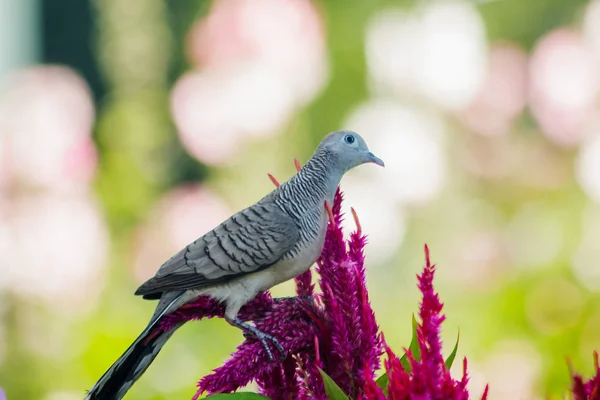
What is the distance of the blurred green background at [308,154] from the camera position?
2375mm

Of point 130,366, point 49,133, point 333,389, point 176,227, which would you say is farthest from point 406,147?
point 333,389

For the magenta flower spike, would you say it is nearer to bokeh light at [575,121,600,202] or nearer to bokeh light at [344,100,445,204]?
bokeh light at [575,121,600,202]

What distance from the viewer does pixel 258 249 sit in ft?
2.80

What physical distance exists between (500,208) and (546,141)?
0.26m

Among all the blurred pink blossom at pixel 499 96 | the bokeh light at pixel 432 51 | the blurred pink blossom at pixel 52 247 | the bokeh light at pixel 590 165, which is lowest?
the blurred pink blossom at pixel 52 247

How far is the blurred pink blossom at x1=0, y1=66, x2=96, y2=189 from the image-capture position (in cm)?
238

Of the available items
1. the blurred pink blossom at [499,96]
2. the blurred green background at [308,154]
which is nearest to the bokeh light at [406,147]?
the blurred green background at [308,154]

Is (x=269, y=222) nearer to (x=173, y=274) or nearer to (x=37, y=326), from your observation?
(x=173, y=274)

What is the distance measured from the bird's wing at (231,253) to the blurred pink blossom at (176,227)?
63.3 inches

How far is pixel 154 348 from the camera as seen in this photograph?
751mm

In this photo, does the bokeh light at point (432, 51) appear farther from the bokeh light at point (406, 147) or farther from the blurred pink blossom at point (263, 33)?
the blurred pink blossom at point (263, 33)

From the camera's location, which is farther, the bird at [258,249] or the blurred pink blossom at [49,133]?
the blurred pink blossom at [49,133]

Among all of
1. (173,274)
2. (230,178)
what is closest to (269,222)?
(173,274)

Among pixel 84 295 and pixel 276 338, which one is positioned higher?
pixel 84 295
